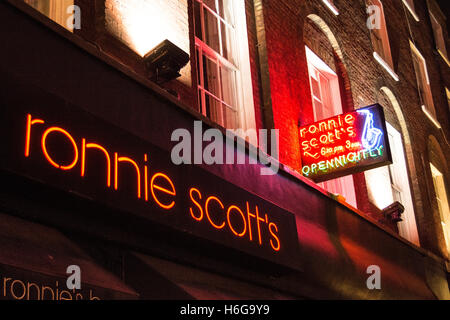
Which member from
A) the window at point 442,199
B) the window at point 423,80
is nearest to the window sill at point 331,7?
the window at point 423,80

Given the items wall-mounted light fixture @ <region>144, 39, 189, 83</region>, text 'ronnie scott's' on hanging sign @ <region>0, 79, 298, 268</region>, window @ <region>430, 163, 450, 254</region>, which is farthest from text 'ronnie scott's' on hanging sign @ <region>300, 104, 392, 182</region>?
window @ <region>430, 163, 450, 254</region>

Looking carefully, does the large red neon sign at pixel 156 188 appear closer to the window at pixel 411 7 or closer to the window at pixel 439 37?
the window at pixel 411 7

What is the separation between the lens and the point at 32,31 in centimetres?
452

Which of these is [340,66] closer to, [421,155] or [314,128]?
[314,128]

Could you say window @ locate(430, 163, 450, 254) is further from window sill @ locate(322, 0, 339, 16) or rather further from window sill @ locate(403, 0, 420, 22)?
window sill @ locate(322, 0, 339, 16)

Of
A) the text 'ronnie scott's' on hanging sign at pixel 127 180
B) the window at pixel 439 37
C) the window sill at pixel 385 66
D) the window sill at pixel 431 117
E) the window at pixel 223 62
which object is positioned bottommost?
the text 'ronnie scott's' on hanging sign at pixel 127 180

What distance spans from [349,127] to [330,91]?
2486 mm

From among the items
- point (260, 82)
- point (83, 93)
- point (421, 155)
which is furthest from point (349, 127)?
point (421, 155)

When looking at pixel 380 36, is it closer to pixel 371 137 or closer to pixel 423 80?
pixel 423 80

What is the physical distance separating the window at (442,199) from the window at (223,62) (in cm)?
746

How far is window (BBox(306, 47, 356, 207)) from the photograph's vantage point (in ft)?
33.4

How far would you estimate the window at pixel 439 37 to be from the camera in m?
18.4

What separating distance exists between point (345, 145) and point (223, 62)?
2.04 m

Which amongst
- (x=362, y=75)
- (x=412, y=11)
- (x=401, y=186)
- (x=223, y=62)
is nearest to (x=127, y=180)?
(x=223, y=62)
